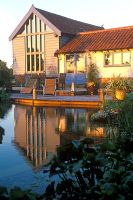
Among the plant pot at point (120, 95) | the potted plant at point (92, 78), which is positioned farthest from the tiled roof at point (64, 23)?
the plant pot at point (120, 95)

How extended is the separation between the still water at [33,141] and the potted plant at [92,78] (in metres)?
8.65

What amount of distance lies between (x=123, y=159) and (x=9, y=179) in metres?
2.74

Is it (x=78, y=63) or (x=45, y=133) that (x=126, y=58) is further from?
(x=45, y=133)

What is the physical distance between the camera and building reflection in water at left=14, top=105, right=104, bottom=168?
7.55 metres

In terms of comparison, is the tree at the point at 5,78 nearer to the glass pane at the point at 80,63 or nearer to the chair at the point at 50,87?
the chair at the point at 50,87

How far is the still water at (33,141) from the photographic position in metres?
5.48

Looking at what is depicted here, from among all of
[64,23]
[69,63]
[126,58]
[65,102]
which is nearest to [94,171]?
[65,102]

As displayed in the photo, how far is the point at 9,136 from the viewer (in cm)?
962

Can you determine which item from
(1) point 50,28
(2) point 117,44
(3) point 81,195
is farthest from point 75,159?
(1) point 50,28

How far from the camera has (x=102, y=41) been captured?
24.6 m

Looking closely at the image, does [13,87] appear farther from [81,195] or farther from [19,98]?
[81,195]

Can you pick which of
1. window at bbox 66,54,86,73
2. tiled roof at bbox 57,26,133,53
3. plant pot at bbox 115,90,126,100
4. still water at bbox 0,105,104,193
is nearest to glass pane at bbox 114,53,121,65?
tiled roof at bbox 57,26,133,53

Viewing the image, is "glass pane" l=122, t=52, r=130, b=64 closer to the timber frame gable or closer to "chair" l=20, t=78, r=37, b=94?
the timber frame gable

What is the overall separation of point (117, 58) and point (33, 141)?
1578cm
